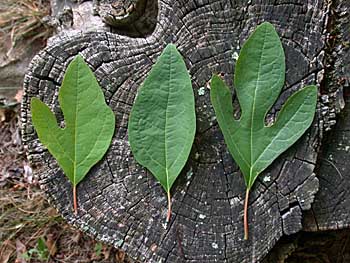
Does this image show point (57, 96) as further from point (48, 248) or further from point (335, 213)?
point (48, 248)

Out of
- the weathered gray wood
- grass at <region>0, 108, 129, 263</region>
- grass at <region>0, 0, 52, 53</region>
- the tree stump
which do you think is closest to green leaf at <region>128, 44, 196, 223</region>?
the tree stump

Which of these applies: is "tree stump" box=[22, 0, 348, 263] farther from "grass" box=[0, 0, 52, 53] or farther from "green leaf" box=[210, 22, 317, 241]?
"grass" box=[0, 0, 52, 53]

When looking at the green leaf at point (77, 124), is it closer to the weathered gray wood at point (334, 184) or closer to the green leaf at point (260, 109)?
the green leaf at point (260, 109)

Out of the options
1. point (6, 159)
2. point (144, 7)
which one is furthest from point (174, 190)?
point (6, 159)

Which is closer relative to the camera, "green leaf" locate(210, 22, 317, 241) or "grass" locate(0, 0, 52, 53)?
"green leaf" locate(210, 22, 317, 241)

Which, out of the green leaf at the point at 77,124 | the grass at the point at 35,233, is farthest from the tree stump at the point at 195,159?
the grass at the point at 35,233

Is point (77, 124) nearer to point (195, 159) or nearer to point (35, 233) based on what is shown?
point (195, 159)
